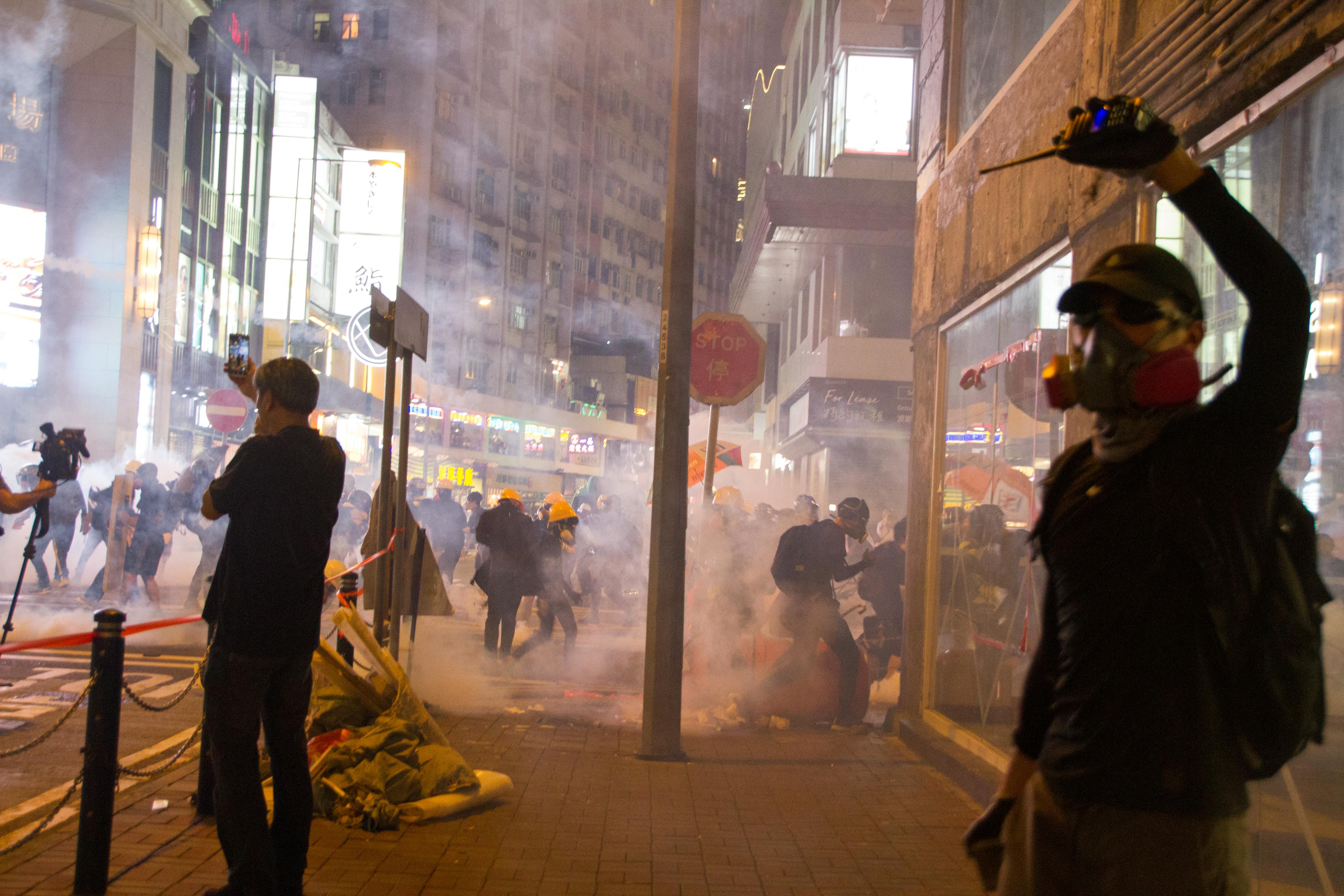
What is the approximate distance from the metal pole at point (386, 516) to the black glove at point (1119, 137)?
231 inches

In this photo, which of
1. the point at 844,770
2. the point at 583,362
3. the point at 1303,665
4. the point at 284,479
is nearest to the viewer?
the point at 1303,665

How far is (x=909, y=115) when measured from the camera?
22.4 meters

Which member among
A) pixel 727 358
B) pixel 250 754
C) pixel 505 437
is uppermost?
pixel 505 437

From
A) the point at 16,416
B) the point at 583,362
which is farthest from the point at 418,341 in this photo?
the point at 583,362

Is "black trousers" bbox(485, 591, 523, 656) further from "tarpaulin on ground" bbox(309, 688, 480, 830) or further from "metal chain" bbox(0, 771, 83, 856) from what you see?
"metal chain" bbox(0, 771, 83, 856)

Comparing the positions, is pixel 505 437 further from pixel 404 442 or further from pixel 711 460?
pixel 404 442

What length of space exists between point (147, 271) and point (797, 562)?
22.6m

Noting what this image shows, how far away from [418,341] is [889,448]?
1710cm

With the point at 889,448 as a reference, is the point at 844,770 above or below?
below

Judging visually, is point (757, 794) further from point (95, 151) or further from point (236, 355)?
point (95, 151)

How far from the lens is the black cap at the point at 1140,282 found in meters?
1.75

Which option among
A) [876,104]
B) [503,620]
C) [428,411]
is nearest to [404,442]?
[503,620]

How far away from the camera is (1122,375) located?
1731 mm

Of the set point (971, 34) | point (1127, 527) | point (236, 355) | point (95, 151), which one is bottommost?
point (1127, 527)
